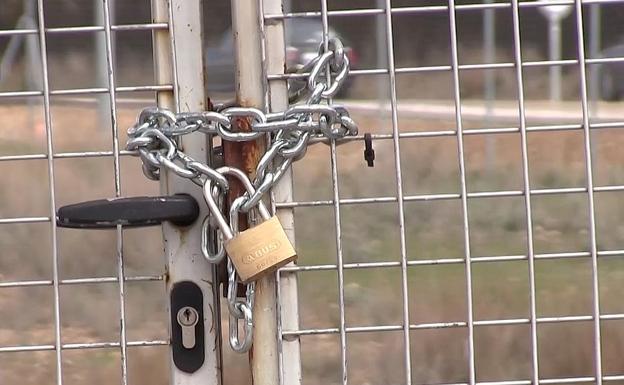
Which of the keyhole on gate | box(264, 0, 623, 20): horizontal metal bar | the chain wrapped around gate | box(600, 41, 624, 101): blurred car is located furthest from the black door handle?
box(600, 41, 624, 101): blurred car

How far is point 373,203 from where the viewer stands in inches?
47.4

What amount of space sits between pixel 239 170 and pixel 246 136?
56 mm

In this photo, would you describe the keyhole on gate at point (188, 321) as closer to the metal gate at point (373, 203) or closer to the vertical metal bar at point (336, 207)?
the metal gate at point (373, 203)

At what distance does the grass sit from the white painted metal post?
136cm

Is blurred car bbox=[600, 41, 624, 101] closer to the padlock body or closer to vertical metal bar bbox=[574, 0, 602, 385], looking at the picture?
vertical metal bar bbox=[574, 0, 602, 385]

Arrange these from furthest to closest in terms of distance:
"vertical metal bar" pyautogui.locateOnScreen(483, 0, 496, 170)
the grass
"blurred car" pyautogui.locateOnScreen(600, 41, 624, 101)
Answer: the grass
"blurred car" pyautogui.locateOnScreen(600, 41, 624, 101)
"vertical metal bar" pyautogui.locateOnScreen(483, 0, 496, 170)

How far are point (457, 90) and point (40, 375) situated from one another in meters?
2.39

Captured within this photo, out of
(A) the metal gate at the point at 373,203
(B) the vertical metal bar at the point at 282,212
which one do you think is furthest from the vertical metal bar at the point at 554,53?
(B) the vertical metal bar at the point at 282,212

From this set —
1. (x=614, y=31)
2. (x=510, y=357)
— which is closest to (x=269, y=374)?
(x=614, y=31)

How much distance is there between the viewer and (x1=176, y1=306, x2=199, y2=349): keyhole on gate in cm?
120

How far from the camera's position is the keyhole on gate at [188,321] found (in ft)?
3.94

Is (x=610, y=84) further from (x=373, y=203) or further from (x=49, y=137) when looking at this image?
(x=49, y=137)

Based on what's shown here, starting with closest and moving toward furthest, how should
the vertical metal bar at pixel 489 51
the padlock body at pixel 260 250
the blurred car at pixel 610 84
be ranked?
1. the padlock body at pixel 260 250
2. the vertical metal bar at pixel 489 51
3. the blurred car at pixel 610 84

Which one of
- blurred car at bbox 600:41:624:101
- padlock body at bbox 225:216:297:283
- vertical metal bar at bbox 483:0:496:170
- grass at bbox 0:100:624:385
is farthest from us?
grass at bbox 0:100:624:385
